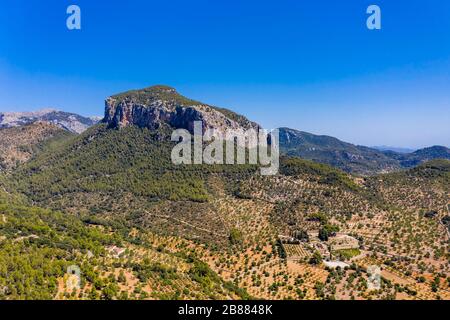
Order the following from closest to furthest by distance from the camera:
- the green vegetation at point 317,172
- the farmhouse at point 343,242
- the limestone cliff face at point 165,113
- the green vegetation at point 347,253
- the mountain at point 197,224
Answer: the mountain at point 197,224 < the green vegetation at point 347,253 < the farmhouse at point 343,242 < the green vegetation at point 317,172 < the limestone cliff face at point 165,113

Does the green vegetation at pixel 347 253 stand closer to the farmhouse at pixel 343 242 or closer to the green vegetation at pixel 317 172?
the farmhouse at pixel 343 242

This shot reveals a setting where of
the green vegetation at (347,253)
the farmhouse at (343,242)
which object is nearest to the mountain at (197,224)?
the green vegetation at (347,253)

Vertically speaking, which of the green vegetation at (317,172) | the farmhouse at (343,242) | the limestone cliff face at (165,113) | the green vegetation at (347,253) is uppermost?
the limestone cliff face at (165,113)

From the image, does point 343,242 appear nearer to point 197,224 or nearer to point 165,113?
point 197,224

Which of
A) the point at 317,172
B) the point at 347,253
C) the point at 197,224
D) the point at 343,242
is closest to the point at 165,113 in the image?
the point at 317,172

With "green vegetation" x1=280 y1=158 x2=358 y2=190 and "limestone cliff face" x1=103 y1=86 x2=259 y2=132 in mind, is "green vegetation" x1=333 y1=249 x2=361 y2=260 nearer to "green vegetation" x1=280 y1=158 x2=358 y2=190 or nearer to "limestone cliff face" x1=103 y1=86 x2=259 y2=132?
"green vegetation" x1=280 y1=158 x2=358 y2=190

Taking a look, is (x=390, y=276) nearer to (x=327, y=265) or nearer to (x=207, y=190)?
(x=327, y=265)

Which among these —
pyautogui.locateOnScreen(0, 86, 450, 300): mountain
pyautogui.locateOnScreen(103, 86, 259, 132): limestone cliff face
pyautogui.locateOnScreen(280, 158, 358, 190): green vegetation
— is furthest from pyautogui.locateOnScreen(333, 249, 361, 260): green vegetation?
pyautogui.locateOnScreen(103, 86, 259, 132): limestone cliff face
